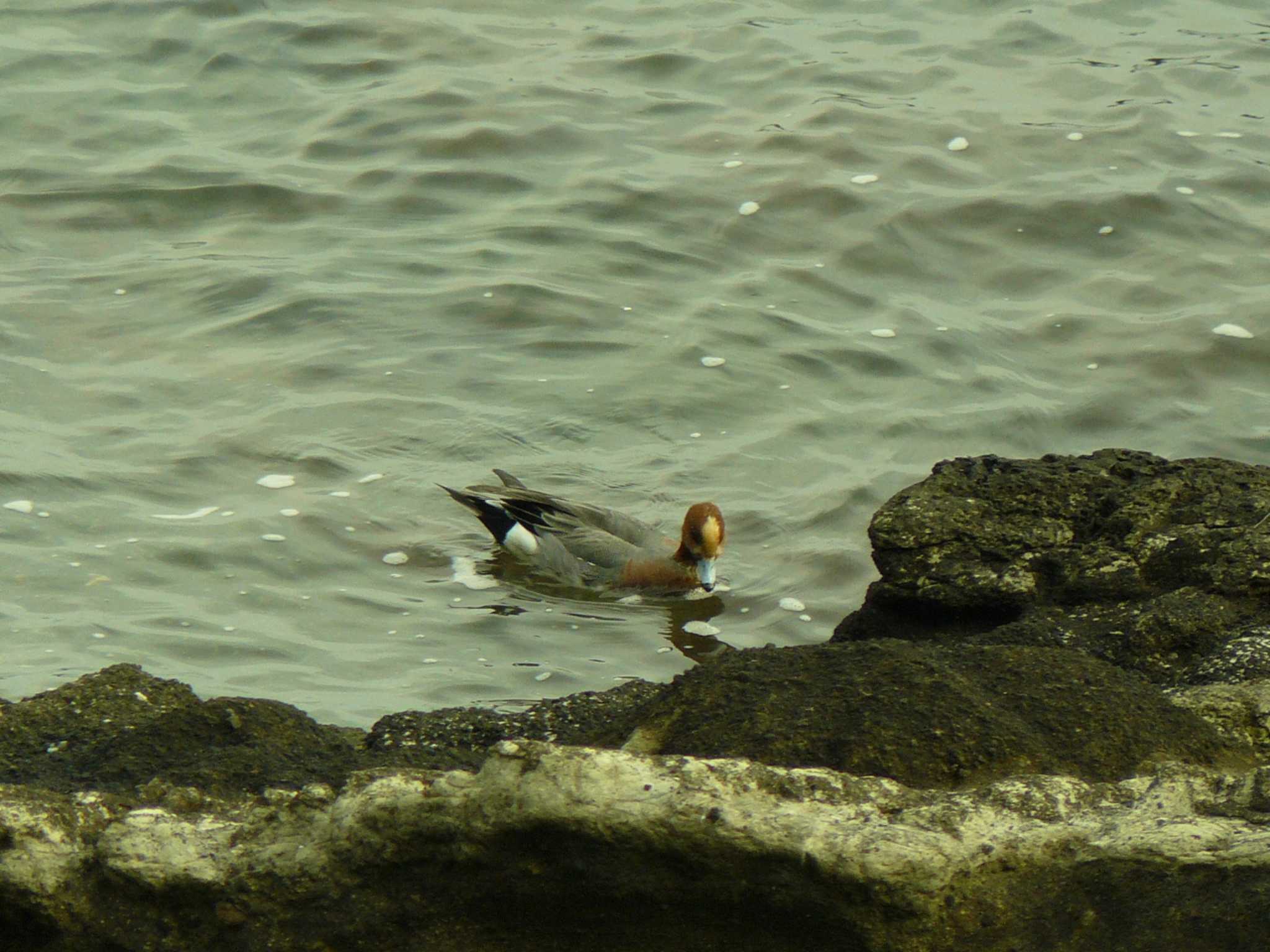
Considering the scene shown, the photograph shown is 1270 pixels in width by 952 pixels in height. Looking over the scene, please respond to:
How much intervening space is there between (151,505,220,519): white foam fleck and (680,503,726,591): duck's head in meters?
2.14

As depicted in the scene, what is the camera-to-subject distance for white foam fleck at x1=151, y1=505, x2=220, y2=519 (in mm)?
7184

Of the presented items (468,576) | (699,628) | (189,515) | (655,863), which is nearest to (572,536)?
(468,576)

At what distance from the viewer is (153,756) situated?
322cm

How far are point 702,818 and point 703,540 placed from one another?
470cm

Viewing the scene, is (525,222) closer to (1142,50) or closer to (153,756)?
(1142,50)

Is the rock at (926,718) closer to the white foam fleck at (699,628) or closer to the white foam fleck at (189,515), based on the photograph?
the white foam fleck at (699,628)

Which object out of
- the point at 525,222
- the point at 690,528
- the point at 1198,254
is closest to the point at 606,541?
the point at 690,528

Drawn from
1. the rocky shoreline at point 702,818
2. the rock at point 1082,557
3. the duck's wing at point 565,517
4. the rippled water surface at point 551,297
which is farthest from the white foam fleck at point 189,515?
the rocky shoreline at point 702,818

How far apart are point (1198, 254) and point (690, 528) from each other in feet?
14.9

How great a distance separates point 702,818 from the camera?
8.41 ft

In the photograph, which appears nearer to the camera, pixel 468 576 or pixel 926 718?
pixel 926 718

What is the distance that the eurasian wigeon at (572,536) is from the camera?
770 cm

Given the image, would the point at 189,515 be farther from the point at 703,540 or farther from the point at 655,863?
the point at 655,863

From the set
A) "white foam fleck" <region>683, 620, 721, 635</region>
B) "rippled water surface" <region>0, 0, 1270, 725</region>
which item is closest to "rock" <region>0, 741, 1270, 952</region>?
"rippled water surface" <region>0, 0, 1270, 725</region>
